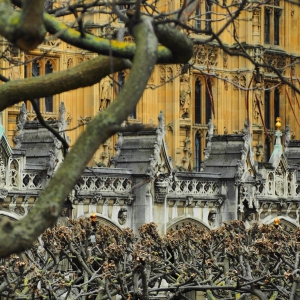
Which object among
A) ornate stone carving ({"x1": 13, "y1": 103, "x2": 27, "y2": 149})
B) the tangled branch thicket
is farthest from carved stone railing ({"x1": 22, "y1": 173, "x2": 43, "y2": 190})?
the tangled branch thicket

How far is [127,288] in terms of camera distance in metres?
35.4

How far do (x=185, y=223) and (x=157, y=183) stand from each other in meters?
2.82

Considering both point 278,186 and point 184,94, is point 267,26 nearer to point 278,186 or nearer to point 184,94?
point 184,94

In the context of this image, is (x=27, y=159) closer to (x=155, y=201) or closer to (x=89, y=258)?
(x=155, y=201)

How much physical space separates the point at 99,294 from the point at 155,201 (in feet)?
54.8

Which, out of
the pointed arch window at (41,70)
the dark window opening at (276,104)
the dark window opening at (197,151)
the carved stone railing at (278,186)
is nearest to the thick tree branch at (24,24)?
the pointed arch window at (41,70)

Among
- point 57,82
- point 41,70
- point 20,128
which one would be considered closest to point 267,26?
point 41,70

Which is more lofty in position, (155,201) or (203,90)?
(203,90)

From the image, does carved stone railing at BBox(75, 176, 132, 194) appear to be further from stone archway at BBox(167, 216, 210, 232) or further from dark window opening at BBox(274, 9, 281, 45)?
dark window opening at BBox(274, 9, 281, 45)

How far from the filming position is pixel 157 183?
51219 millimetres

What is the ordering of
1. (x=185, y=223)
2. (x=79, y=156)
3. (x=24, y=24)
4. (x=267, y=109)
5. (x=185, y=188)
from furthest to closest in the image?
(x=267, y=109), (x=185, y=188), (x=185, y=223), (x=24, y=24), (x=79, y=156)

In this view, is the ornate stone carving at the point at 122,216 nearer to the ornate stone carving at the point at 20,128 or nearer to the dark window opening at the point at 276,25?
the ornate stone carving at the point at 20,128

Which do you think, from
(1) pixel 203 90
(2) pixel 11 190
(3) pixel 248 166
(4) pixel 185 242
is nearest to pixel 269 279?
(4) pixel 185 242

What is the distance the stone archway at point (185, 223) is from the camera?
52344mm
